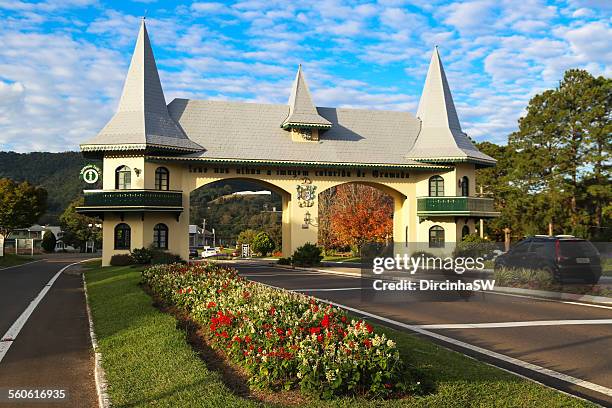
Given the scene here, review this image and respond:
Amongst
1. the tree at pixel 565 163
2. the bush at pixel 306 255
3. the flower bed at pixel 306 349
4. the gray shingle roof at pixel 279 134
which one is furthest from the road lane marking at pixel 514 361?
the tree at pixel 565 163

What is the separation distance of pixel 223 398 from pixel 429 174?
34.2 meters

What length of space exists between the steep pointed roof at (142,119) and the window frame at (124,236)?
4735mm

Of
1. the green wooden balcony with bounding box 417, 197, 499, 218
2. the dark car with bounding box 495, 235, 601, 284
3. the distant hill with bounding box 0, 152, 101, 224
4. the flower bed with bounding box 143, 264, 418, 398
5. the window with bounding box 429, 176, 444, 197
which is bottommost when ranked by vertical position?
the flower bed with bounding box 143, 264, 418, 398

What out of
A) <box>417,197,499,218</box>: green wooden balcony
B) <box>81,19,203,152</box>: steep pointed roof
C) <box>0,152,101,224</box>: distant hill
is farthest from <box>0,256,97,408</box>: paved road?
<box>0,152,101,224</box>: distant hill

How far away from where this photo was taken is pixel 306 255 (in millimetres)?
37344

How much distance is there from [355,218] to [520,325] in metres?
37.6

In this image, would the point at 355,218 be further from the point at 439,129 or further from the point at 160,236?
the point at 160,236

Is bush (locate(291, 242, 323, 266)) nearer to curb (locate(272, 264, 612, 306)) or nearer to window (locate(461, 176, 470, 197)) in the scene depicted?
window (locate(461, 176, 470, 197))

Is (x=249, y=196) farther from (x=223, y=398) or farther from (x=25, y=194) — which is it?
(x=223, y=398)

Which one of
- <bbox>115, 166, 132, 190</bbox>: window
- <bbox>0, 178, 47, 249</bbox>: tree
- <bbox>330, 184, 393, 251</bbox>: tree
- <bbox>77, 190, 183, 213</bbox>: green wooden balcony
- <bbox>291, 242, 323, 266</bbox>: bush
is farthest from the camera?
<bbox>0, 178, 47, 249</bbox>: tree

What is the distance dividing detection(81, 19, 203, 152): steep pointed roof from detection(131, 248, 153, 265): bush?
5.95 metres

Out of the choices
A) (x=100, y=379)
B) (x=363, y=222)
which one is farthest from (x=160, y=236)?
(x=100, y=379)

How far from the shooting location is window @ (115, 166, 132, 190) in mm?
35219

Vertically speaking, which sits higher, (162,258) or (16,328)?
(162,258)
